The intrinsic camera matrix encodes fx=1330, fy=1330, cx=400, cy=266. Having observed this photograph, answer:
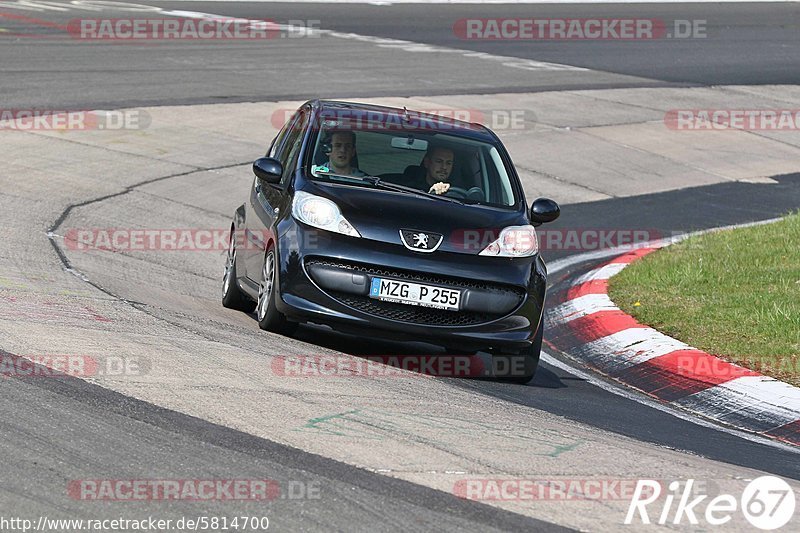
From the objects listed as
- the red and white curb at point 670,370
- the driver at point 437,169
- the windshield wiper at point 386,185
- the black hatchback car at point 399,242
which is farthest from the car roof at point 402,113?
the red and white curb at point 670,370

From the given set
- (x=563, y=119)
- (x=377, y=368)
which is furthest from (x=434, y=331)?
(x=563, y=119)

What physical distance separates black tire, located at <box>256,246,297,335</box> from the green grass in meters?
2.87

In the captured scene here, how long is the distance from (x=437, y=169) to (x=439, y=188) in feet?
0.66

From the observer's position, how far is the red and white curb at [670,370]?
25.6 feet

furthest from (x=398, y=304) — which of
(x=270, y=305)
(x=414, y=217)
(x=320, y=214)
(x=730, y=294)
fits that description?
(x=730, y=294)

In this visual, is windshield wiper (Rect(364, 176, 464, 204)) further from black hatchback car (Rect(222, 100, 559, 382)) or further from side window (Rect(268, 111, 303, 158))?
side window (Rect(268, 111, 303, 158))

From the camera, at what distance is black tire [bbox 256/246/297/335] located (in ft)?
27.1

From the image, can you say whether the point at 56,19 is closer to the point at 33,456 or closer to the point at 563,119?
the point at 563,119

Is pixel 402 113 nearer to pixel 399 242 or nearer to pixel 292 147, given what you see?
pixel 292 147

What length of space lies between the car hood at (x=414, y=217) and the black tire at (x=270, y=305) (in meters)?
0.53

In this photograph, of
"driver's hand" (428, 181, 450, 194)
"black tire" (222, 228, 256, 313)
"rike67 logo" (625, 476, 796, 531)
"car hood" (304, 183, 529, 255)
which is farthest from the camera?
"black tire" (222, 228, 256, 313)

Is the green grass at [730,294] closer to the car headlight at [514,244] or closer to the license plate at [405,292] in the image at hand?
the car headlight at [514,244]

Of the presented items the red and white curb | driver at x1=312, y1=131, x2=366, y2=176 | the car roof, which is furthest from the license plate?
the car roof

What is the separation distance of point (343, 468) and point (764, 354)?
4.18m
